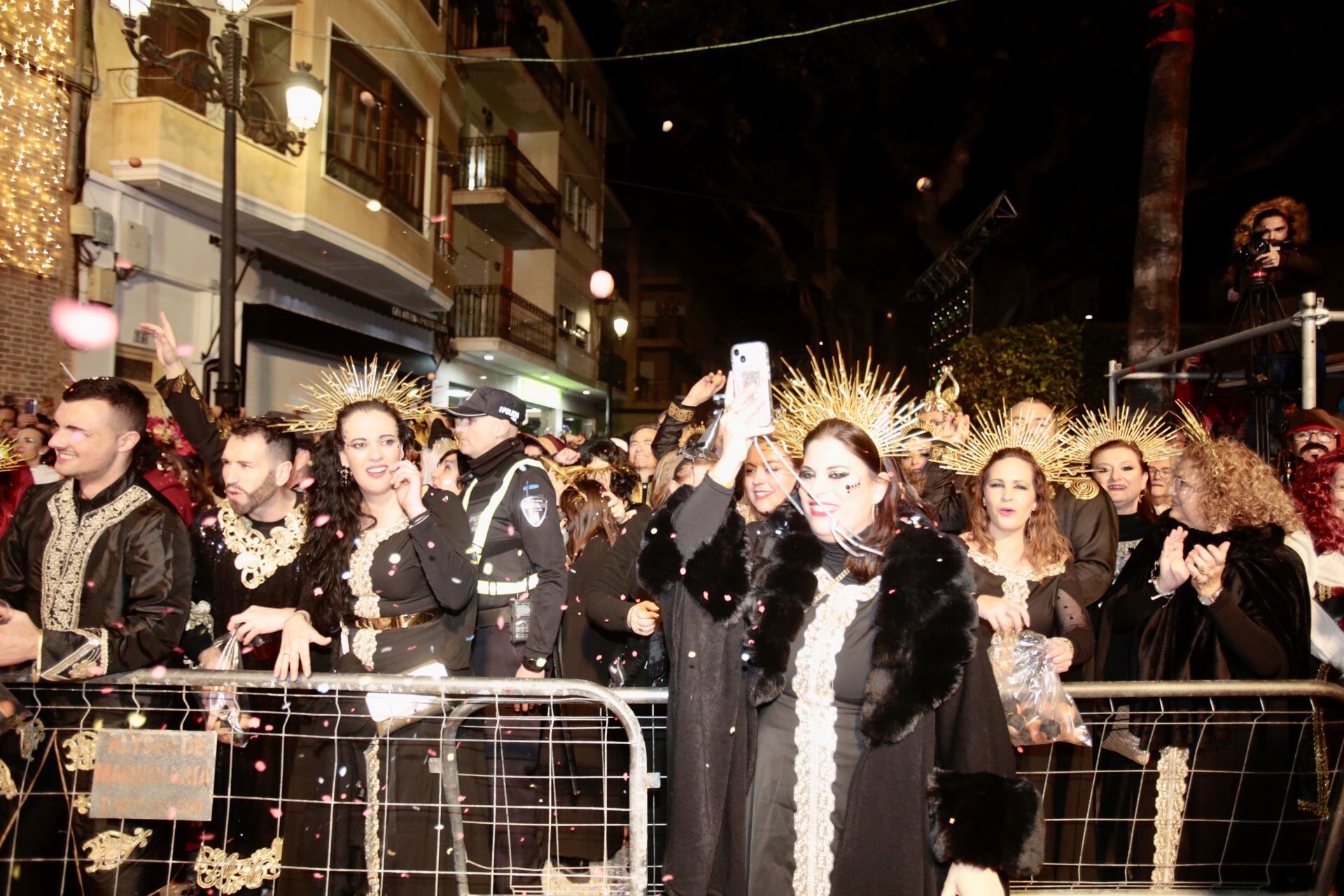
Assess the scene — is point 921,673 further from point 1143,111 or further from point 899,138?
point 899,138

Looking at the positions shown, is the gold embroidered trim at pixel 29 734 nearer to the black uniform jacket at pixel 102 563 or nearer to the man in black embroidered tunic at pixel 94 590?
the man in black embroidered tunic at pixel 94 590

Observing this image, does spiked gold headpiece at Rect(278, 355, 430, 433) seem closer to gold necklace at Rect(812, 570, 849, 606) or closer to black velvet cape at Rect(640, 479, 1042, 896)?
black velvet cape at Rect(640, 479, 1042, 896)

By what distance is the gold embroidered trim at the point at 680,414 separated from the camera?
19.1 ft

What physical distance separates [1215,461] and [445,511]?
3.40 m

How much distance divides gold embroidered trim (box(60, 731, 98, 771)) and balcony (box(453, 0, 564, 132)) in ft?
64.5

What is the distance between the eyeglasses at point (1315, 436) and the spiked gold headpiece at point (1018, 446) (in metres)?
1.11

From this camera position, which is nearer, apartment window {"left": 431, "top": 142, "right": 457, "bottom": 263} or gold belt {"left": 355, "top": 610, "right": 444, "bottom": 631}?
gold belt {"left": 355, "top": 610, "right": 444, "bottom": 631}

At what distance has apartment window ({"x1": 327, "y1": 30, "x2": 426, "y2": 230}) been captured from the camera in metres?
12.9


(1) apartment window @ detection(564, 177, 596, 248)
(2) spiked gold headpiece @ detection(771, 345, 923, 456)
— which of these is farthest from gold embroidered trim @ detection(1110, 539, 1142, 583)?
(1) apartment window @ detection(564, 177, 596, 248)

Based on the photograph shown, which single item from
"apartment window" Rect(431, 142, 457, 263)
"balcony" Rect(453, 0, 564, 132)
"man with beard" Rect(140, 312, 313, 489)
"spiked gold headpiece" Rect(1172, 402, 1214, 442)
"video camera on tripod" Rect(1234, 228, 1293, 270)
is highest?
"balcony" Rect(453, 0, 564, 132)

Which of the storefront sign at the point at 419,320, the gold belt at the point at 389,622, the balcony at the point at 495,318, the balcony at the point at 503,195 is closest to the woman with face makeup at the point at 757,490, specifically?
the gold belt at the point at 389,622

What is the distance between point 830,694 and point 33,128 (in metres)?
10.8

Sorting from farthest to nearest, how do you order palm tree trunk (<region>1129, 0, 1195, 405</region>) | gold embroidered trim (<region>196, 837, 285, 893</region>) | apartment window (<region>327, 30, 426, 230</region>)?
apartment window (<region>327, 30, 426, 230</region>)
palm tree trunk (<region>1129, 0, 1195, 405</region>)
gold embroidered trim (<region>196, 837, 285, 893</region>)

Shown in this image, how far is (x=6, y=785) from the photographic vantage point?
296 centimetres
